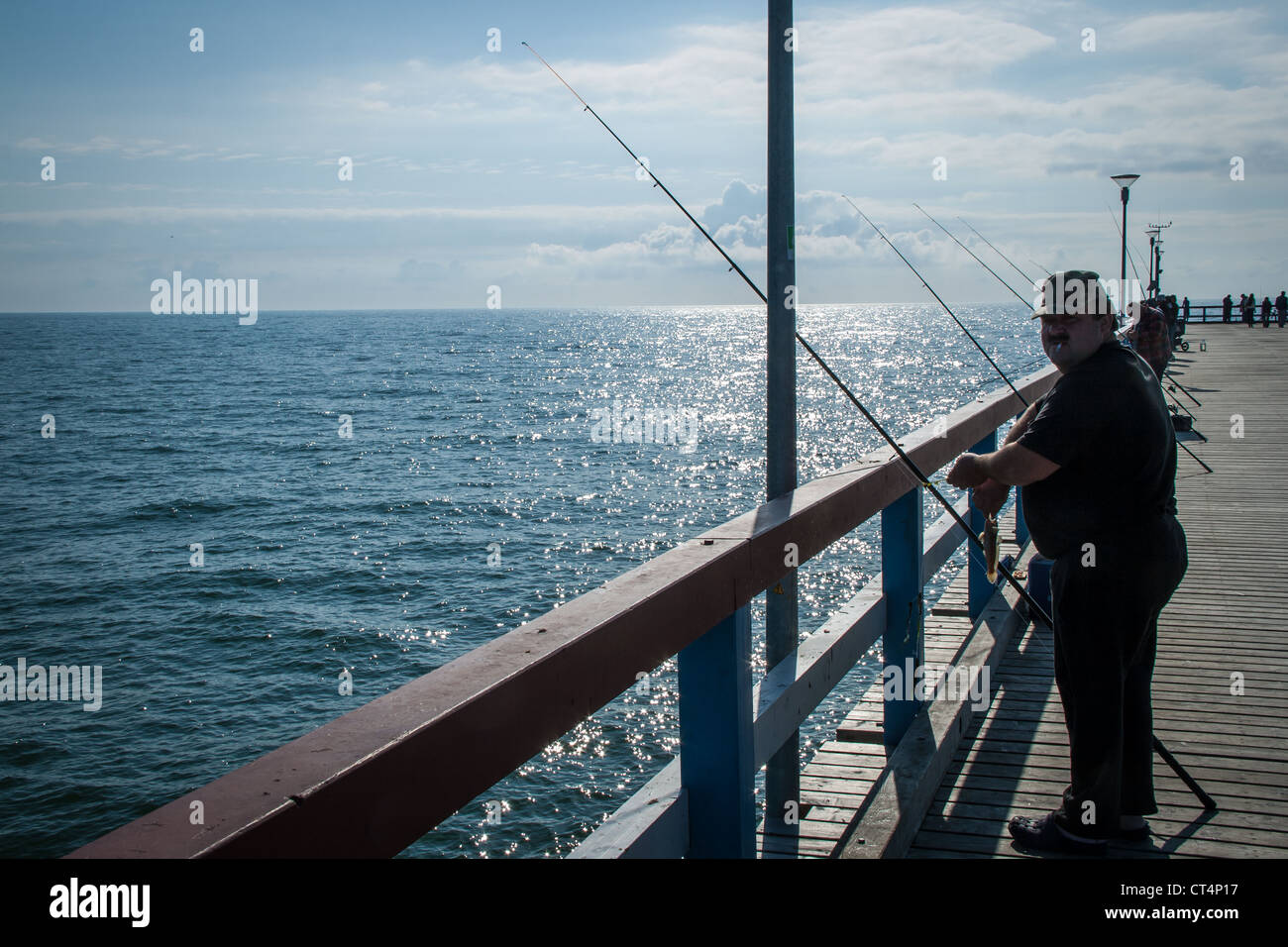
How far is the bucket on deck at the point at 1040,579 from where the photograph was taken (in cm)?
600

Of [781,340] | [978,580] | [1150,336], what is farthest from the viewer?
[1150,336]

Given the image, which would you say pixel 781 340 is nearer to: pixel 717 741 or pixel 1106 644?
pixel 1106 644

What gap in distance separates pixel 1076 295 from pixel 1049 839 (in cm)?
166

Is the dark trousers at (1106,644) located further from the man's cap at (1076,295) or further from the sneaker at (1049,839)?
the man's cap at (1076,295)

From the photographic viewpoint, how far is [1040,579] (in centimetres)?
607

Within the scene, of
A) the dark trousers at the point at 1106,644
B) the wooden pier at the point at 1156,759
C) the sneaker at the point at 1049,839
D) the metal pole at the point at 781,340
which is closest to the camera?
the dark trousers at the point at 1106,644

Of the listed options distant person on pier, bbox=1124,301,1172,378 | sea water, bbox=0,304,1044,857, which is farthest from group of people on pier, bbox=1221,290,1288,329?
distant person on pier, bbox=1124,301,1172,378

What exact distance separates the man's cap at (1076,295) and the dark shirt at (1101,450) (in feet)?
0.41

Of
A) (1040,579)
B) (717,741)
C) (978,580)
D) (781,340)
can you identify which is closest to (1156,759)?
(978,580)

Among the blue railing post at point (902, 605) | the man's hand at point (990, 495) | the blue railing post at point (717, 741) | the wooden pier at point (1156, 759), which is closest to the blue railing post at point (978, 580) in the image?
the wooden pier at point (1156, 759)

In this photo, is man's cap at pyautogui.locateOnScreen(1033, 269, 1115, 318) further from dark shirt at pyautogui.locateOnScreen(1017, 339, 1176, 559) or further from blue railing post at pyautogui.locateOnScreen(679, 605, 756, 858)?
blue railing post at pyautogui.locateOnScreen(679, 605, 756, 858)
